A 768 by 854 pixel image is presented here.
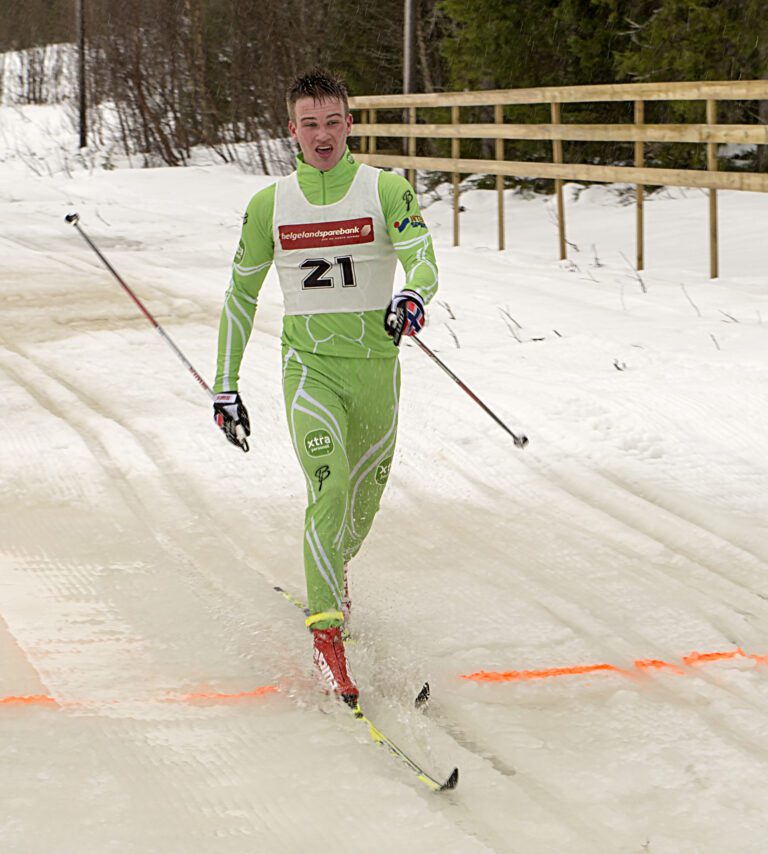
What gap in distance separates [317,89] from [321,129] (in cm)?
13

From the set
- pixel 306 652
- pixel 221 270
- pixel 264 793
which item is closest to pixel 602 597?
pixel 306 652

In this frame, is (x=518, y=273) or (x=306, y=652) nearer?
(x=306, y=652)

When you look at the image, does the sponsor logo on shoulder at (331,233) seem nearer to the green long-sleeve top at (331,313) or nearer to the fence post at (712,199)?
the green long-sleeve top at (331,313)

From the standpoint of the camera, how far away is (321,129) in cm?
438

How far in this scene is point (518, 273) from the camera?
43.0 ft

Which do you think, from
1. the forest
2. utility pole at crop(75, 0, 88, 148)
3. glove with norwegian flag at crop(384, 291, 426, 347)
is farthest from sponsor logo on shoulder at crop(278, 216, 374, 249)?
utility pole at crop(75, 0, 88, 148)

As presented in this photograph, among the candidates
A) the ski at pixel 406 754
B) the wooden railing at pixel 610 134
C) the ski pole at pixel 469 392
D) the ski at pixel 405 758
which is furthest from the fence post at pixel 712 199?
the ski at pixel 405 758

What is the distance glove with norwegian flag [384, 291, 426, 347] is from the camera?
4125mm

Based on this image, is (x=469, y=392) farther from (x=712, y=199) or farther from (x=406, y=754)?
(x=712, y=199)

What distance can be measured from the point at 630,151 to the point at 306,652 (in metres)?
16.0

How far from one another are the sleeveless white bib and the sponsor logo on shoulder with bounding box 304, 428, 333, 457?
0.45 m

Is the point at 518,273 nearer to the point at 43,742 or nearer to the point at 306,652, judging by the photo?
the point at 306,652

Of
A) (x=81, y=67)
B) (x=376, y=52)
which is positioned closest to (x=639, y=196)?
(x=376, y=52)

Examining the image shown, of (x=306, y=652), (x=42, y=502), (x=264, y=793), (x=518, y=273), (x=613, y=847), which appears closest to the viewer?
(x=613, y=847)
